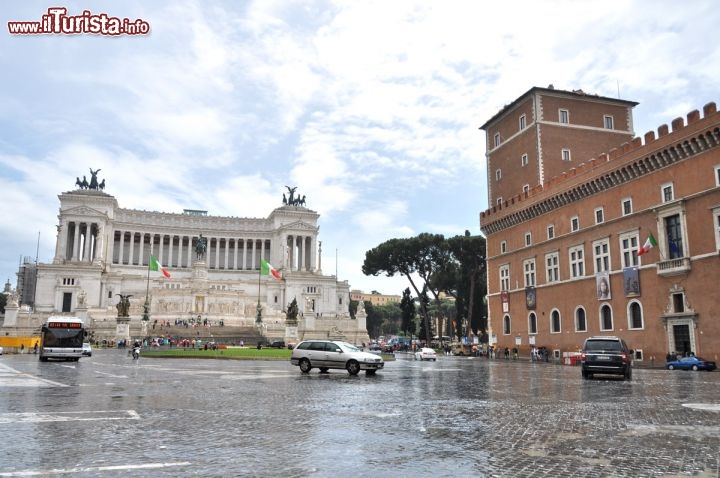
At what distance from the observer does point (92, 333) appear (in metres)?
62.6

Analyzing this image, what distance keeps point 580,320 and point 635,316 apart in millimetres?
5457

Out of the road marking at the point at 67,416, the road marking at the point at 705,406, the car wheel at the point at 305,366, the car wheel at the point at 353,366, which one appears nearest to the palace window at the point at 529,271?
the car wheel at the point at 353,366

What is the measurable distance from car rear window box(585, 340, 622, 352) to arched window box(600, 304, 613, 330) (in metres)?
18.0

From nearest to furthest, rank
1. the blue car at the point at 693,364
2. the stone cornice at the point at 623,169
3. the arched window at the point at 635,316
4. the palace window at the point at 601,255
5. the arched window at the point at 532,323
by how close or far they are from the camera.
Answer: the blue car at the point at 693,364 < the stone cornice at the point at 623,169 < the arched window at the point at 635,316 < the palace window at the point at 601,255 < the arched window at the point at 532,323

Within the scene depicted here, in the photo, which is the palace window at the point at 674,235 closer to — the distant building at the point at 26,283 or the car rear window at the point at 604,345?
the car rear window at the point at 604,345

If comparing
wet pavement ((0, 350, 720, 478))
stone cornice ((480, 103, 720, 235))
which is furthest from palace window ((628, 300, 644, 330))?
wet pavement ((0, 350, 720, 478))

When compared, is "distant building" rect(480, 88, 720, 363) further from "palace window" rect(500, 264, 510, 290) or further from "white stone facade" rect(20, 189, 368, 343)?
"white stone facade" rect(20, 189, 368, 343)

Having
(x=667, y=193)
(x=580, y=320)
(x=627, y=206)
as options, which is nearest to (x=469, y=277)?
(x=580, y=320)

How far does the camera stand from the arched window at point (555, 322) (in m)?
46.3

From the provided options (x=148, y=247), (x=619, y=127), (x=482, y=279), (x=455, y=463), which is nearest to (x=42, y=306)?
(x=148, y=247)

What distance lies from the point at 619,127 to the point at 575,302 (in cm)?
1866

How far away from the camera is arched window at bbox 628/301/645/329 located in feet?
125

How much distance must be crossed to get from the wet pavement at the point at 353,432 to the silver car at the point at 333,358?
6.76 meters

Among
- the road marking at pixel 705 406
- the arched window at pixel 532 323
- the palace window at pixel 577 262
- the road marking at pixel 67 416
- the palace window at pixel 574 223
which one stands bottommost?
the road marking at pixel 705 406
